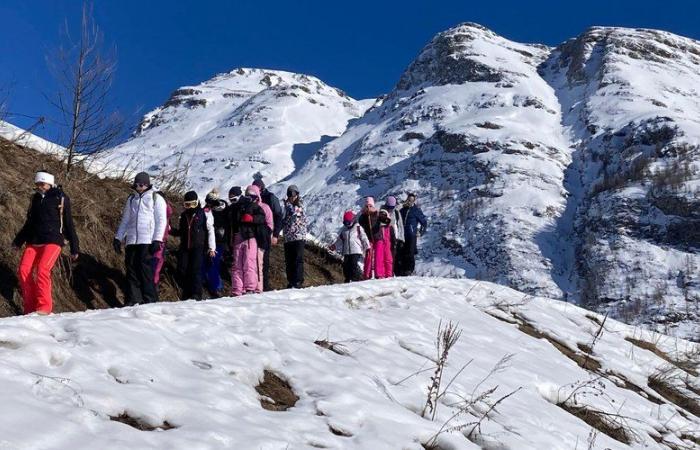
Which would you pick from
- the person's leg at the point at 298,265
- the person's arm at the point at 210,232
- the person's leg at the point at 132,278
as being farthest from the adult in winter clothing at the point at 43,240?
the person's leg at the point at 298,265

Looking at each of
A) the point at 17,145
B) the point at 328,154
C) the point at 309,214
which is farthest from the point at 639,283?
the point at 17,145

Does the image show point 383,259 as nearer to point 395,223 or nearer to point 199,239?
point 395,223

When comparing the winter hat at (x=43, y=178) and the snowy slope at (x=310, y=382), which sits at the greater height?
the winter hat at (x=43, y=178)

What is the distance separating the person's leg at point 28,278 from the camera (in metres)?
6.67

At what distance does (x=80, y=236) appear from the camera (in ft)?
30.2

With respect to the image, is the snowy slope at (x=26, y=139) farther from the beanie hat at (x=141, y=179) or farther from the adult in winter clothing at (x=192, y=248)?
the beanie hat at (x=141, y=179)

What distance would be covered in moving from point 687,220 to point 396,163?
183ft

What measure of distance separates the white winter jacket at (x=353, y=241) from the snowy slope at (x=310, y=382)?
4448 millimetres

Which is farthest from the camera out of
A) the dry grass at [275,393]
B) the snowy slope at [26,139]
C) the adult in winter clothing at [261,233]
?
the snowy slope at [26,139]

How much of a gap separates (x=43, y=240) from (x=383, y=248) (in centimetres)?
688

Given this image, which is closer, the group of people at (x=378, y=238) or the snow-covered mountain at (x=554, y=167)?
the group of people at (x=378, y=238)

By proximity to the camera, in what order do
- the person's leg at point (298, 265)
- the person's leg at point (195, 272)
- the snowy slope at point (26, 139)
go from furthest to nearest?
the snowy slope at point (26, 139)
the person's leg at point (298, 265)
the person's leg at point (195, 272)

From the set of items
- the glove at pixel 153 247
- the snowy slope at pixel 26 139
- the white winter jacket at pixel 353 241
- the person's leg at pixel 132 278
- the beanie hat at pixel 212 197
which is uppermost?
the snowy slope at pixel 26 139

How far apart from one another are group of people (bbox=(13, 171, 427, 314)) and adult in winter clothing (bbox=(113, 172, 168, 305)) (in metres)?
0.01
